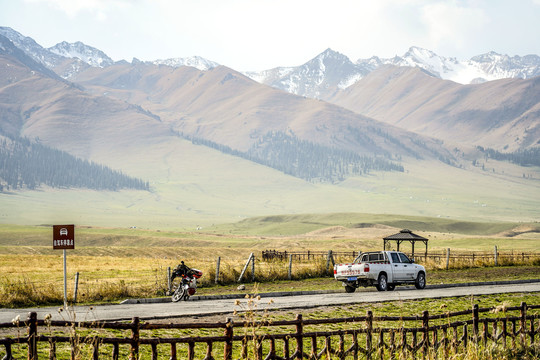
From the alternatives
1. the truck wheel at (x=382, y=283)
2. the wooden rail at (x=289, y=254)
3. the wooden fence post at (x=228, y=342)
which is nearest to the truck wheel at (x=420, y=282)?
the truck wheel at (x=382, y=283)

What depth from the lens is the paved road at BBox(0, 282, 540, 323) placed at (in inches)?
831

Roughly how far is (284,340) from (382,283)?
2061 centimetres

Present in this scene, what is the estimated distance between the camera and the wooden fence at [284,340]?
35.5 ft

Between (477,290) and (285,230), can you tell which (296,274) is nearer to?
(477,290)

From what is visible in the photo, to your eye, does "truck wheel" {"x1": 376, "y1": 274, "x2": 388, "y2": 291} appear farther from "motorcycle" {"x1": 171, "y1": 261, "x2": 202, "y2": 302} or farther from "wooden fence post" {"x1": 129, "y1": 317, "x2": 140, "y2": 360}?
"wooden fence post" {"x1": 129, "y1": 317, "x2": 140, "y2": 360}

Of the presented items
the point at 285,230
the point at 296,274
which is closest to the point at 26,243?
the point at 285,230

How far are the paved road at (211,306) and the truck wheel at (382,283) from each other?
1340 millimetres

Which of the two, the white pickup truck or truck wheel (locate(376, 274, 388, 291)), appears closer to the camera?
the white pickup truck

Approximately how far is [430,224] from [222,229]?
5643 cm

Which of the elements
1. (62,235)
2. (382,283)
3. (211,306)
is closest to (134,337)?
(62,235)

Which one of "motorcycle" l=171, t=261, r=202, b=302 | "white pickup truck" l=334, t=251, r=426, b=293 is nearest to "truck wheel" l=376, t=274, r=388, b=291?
"white pickup truck" l=334, t=251, r=426, b=293

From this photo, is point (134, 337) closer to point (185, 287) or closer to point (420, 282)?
point (185, 287)

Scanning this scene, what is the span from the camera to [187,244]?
4427 inches

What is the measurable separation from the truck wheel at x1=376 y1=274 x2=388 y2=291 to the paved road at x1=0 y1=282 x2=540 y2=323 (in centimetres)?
134
